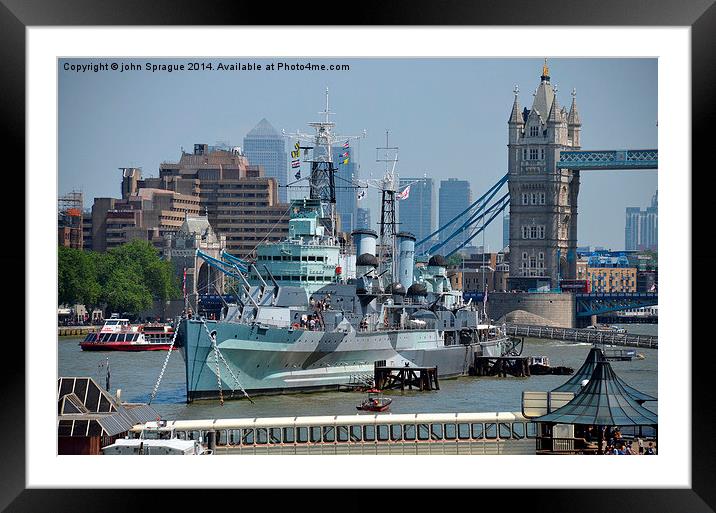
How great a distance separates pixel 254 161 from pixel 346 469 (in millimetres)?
43947

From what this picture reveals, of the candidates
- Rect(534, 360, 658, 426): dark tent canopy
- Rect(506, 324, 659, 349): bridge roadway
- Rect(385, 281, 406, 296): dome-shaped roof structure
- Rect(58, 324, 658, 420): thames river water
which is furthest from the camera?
Rect(506, 324, 659, 349): bridge roadway

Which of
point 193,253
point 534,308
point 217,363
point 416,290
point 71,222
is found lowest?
point 217,363

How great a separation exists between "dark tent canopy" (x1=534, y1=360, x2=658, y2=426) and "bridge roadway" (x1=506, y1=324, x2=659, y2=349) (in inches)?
888

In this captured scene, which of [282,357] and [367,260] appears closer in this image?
[282,357]

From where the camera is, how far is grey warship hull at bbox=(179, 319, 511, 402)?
21.7 metres

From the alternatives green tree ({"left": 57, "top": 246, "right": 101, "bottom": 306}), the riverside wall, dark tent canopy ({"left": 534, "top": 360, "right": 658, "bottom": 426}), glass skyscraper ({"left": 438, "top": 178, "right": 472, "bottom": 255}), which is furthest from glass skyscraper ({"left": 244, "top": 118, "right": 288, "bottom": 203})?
dark tent canopy ({"left": 534, "top": 360, "right": 658, "bottom": 426})

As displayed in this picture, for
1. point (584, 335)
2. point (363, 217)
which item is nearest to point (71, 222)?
point (363, 217)

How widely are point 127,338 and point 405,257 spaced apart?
8353mm

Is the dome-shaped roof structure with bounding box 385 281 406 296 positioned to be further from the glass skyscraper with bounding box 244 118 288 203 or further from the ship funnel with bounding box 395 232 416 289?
the glass skyscraper with bounding box 244 118 288 203

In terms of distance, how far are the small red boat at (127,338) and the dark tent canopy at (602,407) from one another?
818 inches

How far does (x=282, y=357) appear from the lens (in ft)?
75.3
